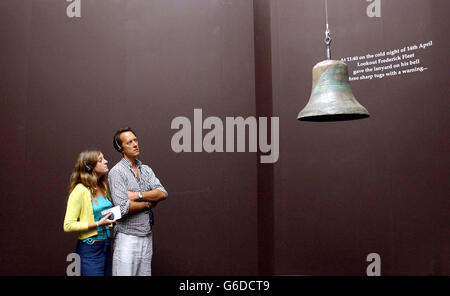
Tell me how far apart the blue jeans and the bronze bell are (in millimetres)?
1646

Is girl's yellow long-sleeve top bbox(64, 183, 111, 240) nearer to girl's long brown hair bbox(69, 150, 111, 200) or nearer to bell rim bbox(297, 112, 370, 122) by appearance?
girl's long brown hair bbox(69, 150, 111, 200)

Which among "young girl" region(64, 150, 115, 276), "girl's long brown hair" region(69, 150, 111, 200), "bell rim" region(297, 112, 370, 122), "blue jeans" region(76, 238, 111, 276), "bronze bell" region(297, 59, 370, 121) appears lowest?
"blue jeans" region(76, 238, 111, 276)

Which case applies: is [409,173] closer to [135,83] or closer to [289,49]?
[289,49]

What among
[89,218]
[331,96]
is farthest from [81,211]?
[331,96]

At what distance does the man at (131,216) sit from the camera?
2.90 m

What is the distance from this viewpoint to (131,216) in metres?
2.96

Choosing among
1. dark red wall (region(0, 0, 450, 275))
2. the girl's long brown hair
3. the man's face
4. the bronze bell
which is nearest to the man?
the man's face

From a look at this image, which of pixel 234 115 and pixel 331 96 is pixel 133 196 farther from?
pixel 234 115

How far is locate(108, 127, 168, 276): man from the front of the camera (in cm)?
290

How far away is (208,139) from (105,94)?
116cm

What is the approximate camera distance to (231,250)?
14.9 ft

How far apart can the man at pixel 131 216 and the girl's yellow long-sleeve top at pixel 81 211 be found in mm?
185

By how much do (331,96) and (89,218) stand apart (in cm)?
187
